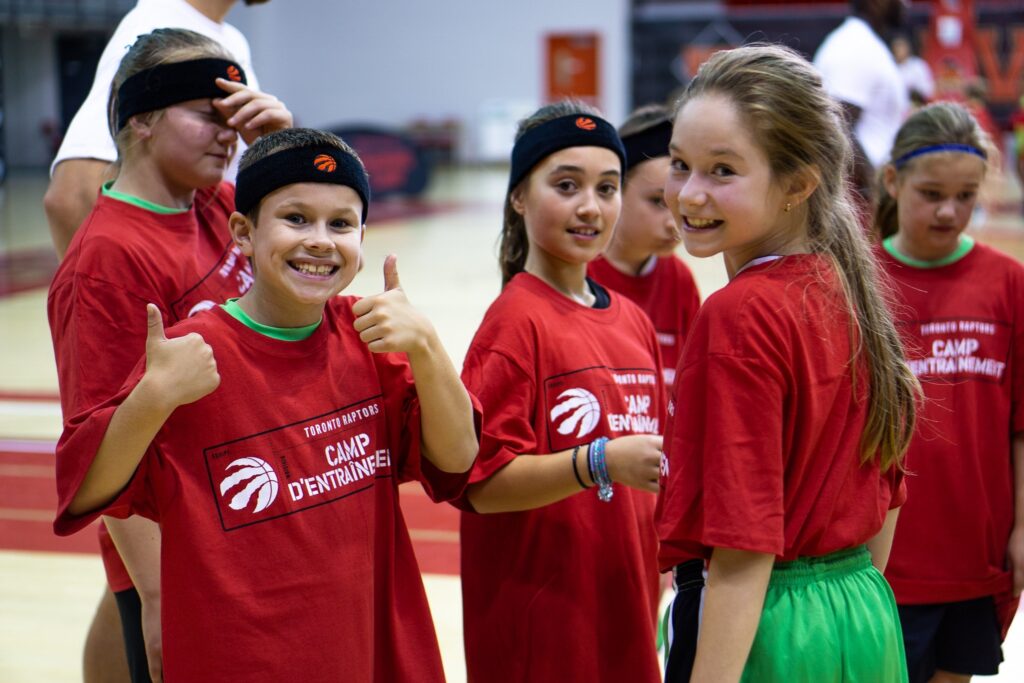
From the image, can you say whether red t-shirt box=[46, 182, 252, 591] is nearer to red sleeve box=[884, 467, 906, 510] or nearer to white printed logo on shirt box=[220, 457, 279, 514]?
white printed logo on shirt box=[220, 457, 279, 514]

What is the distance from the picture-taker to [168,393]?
172cm

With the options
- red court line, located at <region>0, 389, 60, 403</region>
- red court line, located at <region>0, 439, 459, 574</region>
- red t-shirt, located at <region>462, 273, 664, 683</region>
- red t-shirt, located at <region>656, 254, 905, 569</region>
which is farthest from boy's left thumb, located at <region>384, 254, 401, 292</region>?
red court line, located at <region>0, 389, 60, 403</region>

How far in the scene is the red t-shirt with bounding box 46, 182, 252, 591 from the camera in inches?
83.7

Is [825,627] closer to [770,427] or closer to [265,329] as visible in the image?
[770,427]

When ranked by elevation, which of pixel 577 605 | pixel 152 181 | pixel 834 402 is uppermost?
pixel 152 181

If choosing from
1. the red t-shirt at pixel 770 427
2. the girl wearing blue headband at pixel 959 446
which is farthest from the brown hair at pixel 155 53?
the girl wearing blue headband at pixel 959 446

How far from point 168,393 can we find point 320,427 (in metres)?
0.29

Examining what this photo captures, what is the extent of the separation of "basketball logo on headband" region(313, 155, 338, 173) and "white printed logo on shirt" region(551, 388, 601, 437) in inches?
25.4

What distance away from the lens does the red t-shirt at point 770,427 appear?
1.63 meters

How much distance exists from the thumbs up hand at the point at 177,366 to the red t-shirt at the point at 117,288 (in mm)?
404

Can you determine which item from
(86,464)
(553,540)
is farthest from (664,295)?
(86,464)

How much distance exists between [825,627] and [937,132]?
152cm

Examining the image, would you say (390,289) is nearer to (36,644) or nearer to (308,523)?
(308,523)

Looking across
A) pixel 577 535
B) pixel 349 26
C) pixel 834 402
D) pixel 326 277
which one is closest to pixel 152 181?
pixel 326 277
